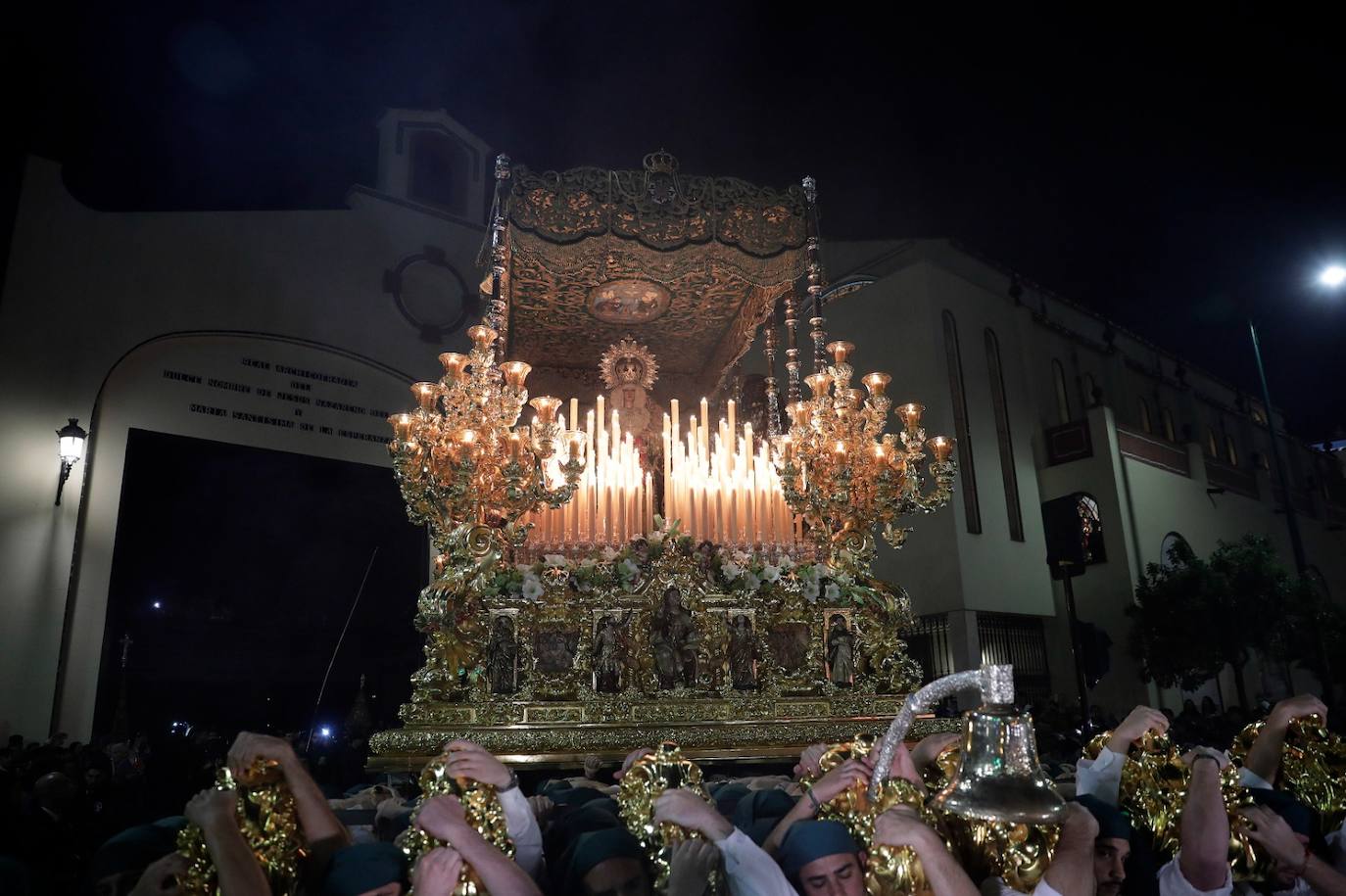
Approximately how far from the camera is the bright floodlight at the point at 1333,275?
34.7 ft

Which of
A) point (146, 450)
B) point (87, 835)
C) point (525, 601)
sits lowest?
point (87, 835)

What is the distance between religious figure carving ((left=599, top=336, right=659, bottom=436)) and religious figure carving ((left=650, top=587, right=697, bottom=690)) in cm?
222

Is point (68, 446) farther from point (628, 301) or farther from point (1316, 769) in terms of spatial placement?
point (1316, 769)

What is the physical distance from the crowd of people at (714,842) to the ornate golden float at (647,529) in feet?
4.97

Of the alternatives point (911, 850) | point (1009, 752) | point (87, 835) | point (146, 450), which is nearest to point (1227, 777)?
point (911, 850)

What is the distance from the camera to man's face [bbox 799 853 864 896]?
228 cm

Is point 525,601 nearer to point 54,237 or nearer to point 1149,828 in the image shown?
point 1149,828

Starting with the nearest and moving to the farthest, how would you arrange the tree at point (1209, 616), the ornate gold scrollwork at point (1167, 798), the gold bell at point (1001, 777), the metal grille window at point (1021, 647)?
the gold bell at point (1001, 777)
the ornate gold scrollwork at point (1167, 798)
the tree at point (1209, 616)
the metal grille window at point (1021, 647)

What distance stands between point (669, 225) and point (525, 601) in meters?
3.07

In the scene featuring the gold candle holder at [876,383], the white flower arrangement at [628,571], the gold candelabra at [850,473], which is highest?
the gold candle holder at [876,383]

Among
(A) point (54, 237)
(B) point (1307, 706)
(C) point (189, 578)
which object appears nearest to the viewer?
(B) point (1307, 706)

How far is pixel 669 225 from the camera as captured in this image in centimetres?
646

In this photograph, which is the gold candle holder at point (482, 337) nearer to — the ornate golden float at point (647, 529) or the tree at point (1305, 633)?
the ornate golden float at point (647, 529)

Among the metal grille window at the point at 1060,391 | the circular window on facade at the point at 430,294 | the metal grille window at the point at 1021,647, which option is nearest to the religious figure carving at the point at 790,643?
the circular window on facade at the point at 430,294
